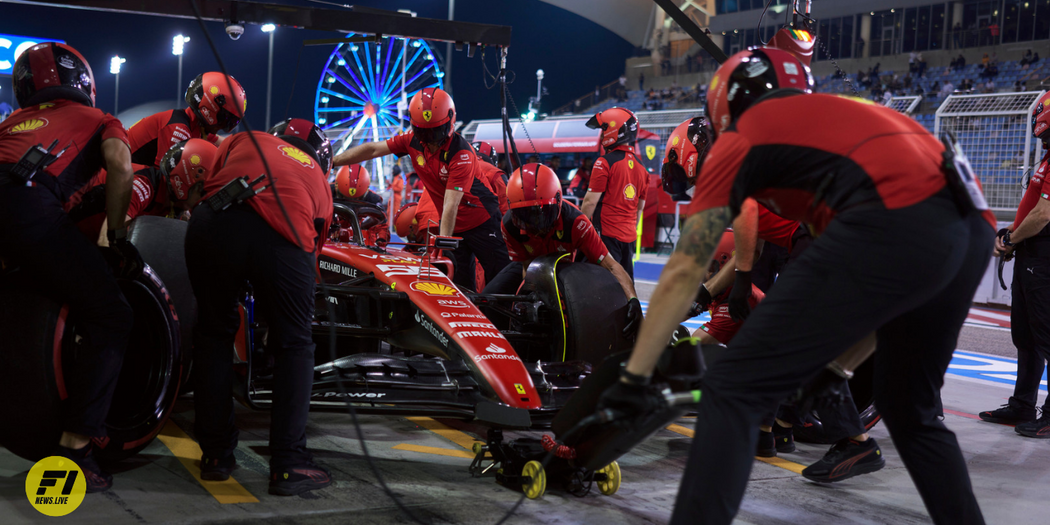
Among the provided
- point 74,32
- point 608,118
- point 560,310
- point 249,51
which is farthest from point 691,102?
point 560,310

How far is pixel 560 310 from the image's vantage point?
3.95m

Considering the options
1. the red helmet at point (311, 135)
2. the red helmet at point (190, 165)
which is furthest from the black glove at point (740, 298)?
the red helmet at point (190, 165)

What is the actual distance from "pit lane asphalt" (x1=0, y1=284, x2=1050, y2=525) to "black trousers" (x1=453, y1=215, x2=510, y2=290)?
2015 mm

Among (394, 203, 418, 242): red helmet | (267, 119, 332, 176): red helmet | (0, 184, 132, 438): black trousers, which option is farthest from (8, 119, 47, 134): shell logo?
(394, 203, 418, 242): red helmet

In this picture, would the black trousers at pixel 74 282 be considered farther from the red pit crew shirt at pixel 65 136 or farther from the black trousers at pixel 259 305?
the black trousers at pixel 259 305

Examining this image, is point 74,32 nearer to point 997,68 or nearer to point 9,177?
point 9,177

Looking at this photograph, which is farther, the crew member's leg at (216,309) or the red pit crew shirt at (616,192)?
the red pit crew shirt at (616,192)

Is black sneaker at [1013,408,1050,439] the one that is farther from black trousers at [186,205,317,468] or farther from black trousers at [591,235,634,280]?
black trousers at [186,205,317,468]

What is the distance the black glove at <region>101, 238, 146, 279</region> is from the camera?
3.01 m

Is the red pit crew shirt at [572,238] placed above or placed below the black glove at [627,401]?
above

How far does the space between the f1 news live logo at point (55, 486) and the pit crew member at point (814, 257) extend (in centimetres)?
197

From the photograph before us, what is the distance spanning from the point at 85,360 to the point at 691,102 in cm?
3011

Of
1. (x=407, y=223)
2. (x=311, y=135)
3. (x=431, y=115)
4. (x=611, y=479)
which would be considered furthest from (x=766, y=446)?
(x=407, y=223)

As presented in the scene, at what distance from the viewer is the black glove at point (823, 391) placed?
218cm
